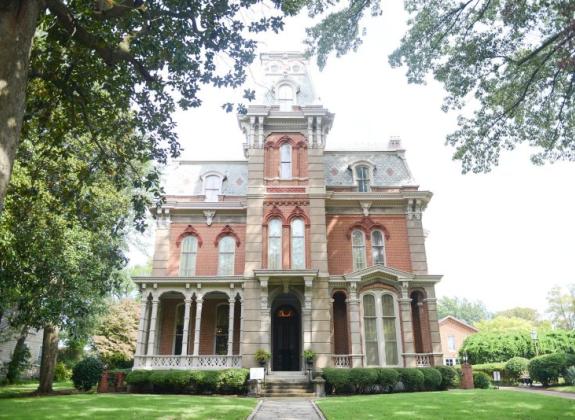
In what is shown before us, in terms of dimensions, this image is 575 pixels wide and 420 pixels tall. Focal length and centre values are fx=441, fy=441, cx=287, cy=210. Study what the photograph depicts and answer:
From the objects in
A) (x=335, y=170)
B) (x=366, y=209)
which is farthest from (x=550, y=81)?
(x=335, y=170)

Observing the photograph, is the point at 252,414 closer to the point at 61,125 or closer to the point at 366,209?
the point at 61,125

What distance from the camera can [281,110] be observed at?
78.9 ft

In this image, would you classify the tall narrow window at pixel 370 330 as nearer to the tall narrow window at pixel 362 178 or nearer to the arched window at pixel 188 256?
the tall narrow window at pixel 362 178

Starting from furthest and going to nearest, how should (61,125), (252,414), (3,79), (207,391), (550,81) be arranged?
(207,391)
(550,81)
(252,414)
(61,125)
(3,79)

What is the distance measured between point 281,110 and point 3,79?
18.8m

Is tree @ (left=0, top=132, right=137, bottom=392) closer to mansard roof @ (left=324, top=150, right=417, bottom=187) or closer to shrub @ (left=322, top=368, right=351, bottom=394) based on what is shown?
shrub @ (left=322, top=368, right=351, bottom=394)

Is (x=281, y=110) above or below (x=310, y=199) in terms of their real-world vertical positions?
above

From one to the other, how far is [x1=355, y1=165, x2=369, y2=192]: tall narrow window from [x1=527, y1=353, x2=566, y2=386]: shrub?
1288cm

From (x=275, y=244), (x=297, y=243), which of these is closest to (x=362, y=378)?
(x=297, y=243)

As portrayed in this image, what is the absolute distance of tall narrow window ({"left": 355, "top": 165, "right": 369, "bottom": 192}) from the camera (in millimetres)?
24031

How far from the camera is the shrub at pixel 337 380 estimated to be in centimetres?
1788

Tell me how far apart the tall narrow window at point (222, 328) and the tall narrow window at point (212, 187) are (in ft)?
19.2

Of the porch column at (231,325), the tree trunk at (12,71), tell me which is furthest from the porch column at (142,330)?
the tree trunk at (12,71)

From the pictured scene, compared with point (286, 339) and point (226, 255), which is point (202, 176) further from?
point (286, 339)
